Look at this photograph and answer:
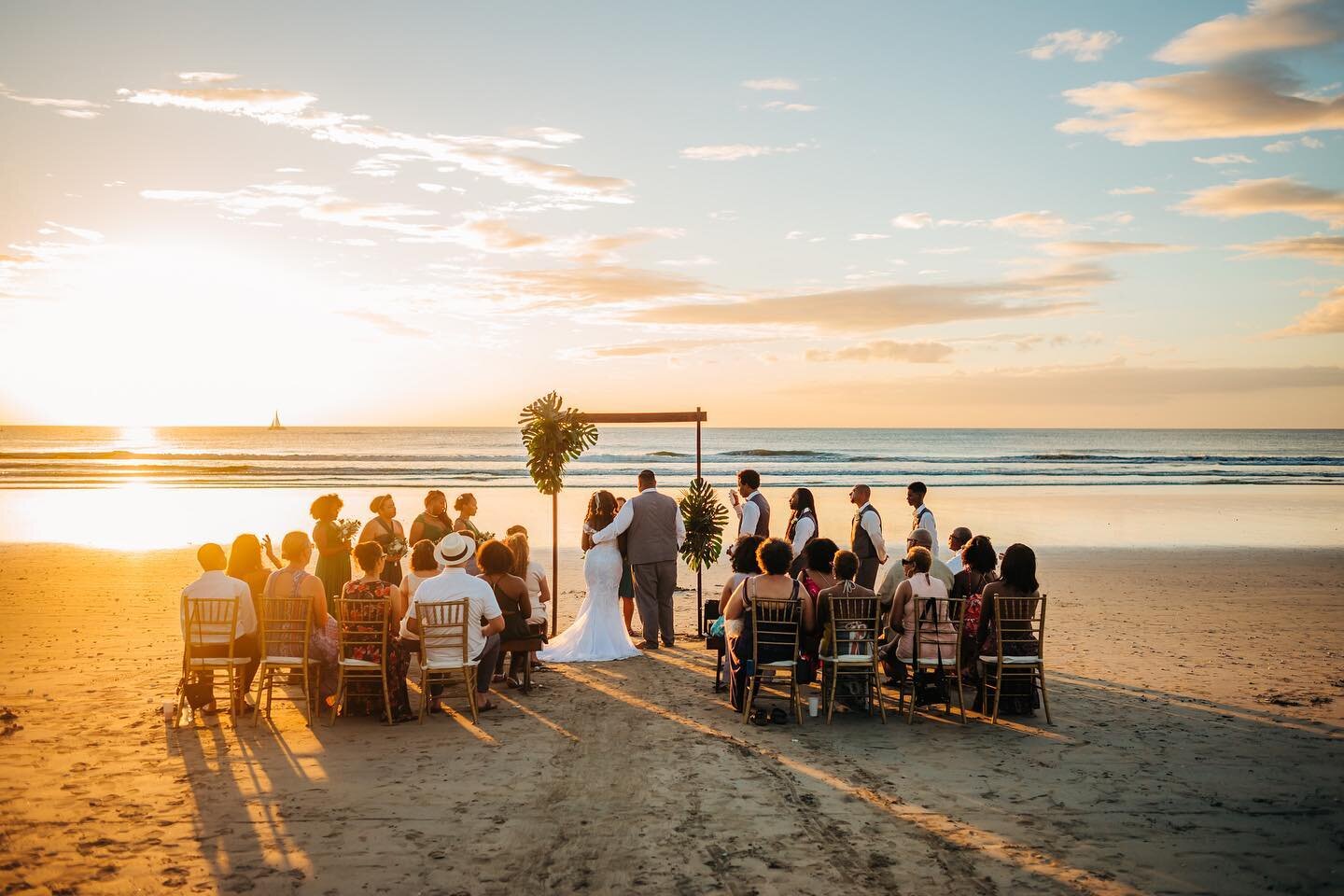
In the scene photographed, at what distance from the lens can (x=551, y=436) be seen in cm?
1184

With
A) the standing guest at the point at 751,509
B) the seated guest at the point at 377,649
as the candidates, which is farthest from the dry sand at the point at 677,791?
the standing guest at the point at 751,509

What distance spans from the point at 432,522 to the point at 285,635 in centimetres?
236

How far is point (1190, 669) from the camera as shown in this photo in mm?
9367

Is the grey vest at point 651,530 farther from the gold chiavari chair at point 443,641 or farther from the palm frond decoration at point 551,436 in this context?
the gold chiavari chair at point 443,641

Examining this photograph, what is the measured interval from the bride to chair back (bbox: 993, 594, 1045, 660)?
4159mm

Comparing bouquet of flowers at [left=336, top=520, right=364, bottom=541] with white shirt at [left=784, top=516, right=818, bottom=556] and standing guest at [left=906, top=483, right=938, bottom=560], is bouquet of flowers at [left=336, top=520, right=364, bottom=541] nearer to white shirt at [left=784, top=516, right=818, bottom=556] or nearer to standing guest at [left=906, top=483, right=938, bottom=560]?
white shirt at [left=784, top=516, right=818, bottom=556]

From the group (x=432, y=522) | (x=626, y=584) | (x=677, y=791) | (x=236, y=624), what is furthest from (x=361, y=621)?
(x=626, y=584)

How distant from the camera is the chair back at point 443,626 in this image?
24.7 ft

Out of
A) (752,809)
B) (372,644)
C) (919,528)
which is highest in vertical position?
(919,528)

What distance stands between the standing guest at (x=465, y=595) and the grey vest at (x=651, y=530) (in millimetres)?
2774

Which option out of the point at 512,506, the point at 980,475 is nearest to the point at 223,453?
the point at 512,506

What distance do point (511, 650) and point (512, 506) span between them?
18.9 metres

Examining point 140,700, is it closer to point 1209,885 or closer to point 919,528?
point 919,528

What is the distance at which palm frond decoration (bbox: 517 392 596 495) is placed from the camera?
11.8 meters
